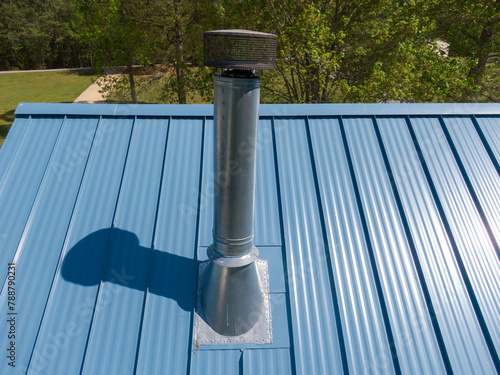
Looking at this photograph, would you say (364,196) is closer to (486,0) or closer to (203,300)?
(203,300)

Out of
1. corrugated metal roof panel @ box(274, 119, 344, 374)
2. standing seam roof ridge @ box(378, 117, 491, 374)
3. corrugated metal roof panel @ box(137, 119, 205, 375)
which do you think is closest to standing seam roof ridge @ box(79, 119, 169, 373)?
corrugated metal roof panel @ box(137, 119, 205, 375)

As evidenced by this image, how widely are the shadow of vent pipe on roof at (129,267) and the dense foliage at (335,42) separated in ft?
32.3

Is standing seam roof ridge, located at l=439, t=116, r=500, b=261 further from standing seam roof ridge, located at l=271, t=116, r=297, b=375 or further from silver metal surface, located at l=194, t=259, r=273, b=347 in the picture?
silver metal surface, located at l=194, t=259, r=273, b=347

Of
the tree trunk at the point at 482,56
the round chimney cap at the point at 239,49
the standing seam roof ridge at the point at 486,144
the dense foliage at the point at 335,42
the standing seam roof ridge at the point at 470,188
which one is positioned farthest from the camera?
the tree trunk at the point at 482,56

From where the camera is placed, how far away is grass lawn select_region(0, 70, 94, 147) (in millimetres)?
30000

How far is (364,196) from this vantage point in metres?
4.89

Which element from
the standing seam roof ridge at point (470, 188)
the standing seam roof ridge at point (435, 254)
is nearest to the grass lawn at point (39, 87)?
the standing seam roof ridge at point (435, 254)

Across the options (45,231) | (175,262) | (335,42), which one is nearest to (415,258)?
(175,262)

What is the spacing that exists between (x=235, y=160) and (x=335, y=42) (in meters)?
12.8

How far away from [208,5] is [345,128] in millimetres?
12738

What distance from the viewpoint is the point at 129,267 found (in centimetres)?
421

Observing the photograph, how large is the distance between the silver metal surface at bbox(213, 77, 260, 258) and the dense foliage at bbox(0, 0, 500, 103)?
966 centimetres

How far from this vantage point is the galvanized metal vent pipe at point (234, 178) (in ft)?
10.1

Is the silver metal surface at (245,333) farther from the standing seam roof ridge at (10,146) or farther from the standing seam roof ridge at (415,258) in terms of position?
the standing seam roof ridge at (10,146)
